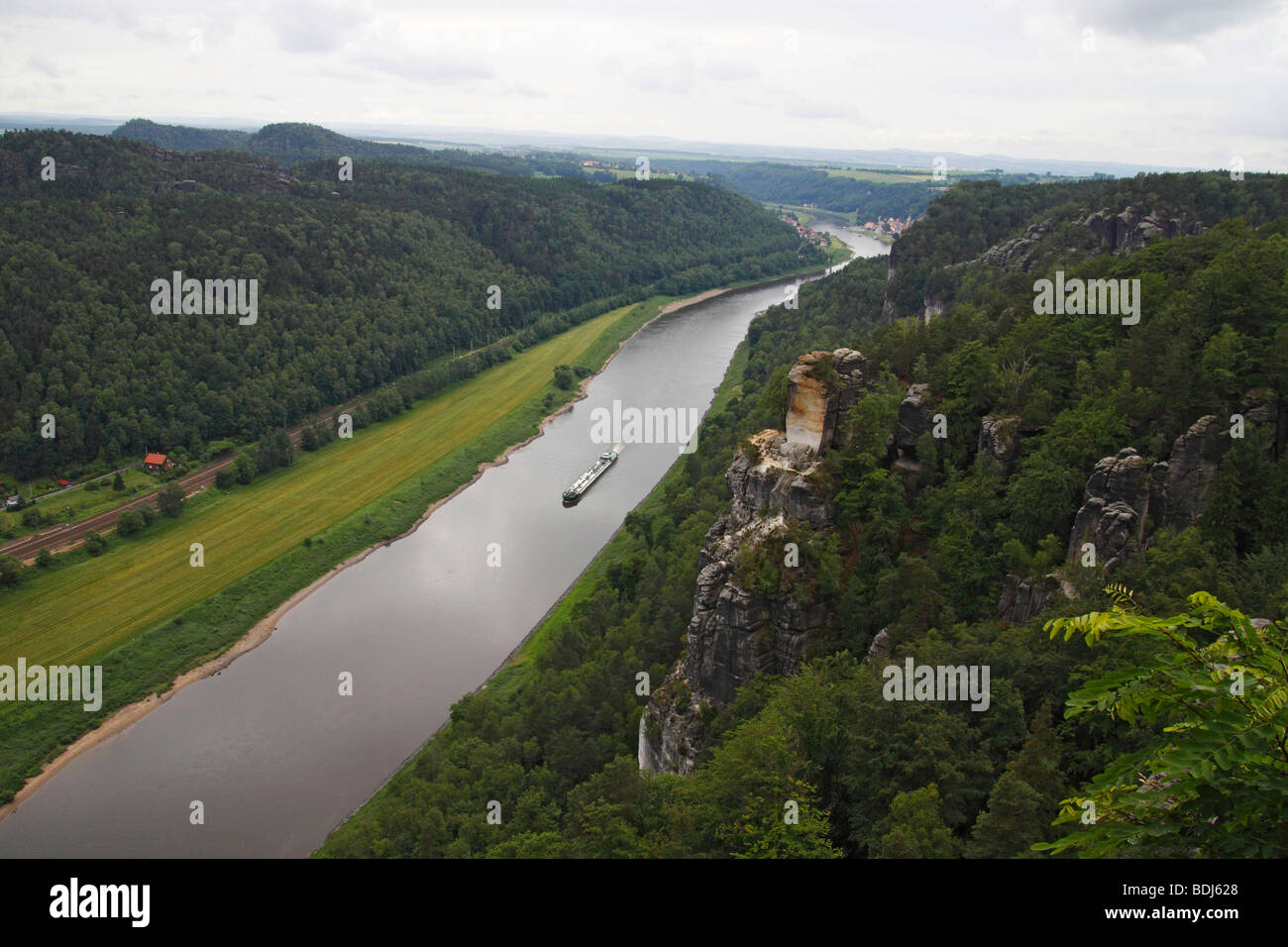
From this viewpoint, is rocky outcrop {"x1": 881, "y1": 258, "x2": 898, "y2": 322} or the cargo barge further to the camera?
rocky outcrop {"x1": 881, "y1": 258, "x2": 898, "y2": 322}

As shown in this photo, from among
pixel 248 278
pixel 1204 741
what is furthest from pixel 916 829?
pixel 248 278

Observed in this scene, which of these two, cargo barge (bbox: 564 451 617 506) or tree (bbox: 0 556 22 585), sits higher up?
cargo barge (bbox: 564 451 617 506)

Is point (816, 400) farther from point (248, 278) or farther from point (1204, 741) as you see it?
point (248, 278)

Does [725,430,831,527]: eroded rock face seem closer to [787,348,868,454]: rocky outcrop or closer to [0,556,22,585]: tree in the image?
[787,348,868,454]: rocky outcrop

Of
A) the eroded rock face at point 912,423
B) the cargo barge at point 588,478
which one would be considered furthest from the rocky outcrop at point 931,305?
the eroded rock face at point 912,423

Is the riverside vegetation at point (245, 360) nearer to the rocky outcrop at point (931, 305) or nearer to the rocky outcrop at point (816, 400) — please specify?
the rocky outcrop at point (816, 400)

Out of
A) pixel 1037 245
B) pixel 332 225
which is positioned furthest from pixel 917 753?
pixel 332 225

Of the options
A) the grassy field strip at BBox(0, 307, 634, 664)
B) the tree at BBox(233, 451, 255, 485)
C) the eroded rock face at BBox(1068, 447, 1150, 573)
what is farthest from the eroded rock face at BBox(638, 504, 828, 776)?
the tree at BBox(233, 451, 255, 485)

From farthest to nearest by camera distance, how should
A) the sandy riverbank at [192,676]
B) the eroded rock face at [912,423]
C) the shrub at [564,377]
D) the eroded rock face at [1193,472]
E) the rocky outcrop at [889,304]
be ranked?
1. the shrub at [564,377]
2. the rocky outcrop at [889,304]
3. the sandy riverbank at [192,676]
4. the eroded rock face at [912,423]
5. the eroded rock face at [1193,472]
